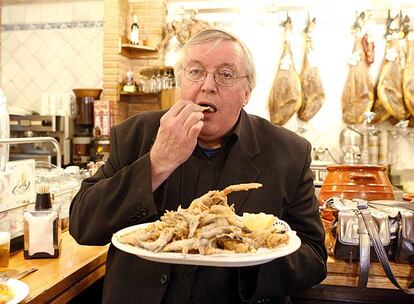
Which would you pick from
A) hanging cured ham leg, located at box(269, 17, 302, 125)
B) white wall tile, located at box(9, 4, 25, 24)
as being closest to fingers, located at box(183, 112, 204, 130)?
hanging cured ham leg, located at box(269, 17, 302, 125)

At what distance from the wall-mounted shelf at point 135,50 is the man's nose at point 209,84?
4.27 metres

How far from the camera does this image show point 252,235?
1.23m

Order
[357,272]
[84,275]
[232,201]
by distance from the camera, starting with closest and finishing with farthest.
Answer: [232,201] < [84,275] < [357,272]

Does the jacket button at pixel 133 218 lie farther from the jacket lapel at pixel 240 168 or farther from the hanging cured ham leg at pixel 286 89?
the hanging cured ham leg at pixel 286 89

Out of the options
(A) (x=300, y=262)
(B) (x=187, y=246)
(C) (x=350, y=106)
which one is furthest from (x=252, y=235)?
(C) (x=350, y=106)

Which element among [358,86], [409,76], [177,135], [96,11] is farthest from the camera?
[96,11]

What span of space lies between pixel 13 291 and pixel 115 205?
388mm

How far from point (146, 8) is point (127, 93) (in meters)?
1.13

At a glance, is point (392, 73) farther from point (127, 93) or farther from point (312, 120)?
point (127, 93)

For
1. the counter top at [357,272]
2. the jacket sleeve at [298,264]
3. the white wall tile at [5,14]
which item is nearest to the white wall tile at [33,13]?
the white wall tile at [5,14]

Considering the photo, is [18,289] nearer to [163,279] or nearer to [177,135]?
[163,279]

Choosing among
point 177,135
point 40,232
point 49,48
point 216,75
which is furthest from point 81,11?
point 177,135

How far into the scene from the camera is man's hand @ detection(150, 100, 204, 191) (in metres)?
1.34

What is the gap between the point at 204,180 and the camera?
5.44 ft
